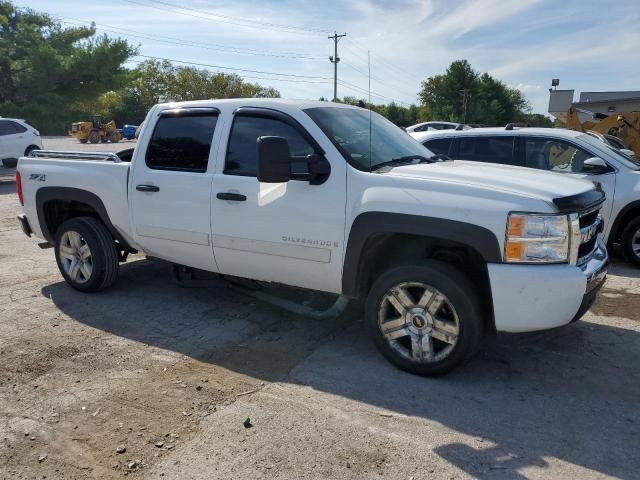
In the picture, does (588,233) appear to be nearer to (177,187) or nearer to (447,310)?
(447,310)

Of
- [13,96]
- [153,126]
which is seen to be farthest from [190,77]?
[153,126]

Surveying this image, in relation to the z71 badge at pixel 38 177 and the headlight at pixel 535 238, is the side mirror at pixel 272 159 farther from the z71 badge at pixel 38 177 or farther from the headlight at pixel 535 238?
the z71 badge at pixel 38 177

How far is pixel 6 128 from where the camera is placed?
56.4 ft

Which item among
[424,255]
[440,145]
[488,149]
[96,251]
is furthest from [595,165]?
[96,251]

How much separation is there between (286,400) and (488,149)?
17.1 feet

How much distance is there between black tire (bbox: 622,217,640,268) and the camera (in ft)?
22.2

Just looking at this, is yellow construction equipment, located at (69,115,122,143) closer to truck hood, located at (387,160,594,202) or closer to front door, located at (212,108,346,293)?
front door, located at (212,108,346,293)

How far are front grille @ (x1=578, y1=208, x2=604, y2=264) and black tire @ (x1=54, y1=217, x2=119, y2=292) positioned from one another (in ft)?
14.0

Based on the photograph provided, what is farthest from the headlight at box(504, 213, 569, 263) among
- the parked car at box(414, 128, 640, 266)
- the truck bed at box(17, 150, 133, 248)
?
the parked car at box(414, 128, 640, 266)

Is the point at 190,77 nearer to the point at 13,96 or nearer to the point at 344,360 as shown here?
the point at 13,96

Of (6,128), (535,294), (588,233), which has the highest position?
(6,128)

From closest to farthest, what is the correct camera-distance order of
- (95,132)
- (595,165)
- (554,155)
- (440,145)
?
(595,165)
(554,155)
(440,145)
(95,132)

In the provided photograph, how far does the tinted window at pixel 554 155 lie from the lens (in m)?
6.98

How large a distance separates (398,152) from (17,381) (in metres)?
3.32
